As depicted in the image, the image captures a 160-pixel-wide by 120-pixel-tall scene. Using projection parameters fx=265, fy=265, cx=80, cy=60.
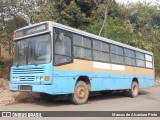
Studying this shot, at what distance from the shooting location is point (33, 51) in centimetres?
1020

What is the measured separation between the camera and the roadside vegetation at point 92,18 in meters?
18.3

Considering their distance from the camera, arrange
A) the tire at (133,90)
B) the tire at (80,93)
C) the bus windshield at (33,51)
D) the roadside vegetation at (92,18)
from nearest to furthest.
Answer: the bus windshield at (33,51) → the tire at (80,93) → the tire at (133,90) → the roadside vegetation at (92,18)

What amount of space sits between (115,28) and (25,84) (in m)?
14.5

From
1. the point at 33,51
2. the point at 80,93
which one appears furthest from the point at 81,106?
the point at 33,51

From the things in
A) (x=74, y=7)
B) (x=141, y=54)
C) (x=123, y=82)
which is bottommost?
(x=123, y=82)

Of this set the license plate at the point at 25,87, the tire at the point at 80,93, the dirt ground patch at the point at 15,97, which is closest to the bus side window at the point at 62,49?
the tire at the point at 80,93

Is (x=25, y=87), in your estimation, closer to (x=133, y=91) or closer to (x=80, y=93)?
(x=80, y=93)

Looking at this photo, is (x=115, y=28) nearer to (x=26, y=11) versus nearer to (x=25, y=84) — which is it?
(x=26, y=11)

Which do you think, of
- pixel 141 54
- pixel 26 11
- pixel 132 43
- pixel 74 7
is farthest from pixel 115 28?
pixel 26 11

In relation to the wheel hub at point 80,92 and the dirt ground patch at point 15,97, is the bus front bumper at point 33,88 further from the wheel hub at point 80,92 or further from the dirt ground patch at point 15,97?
the wheel hub at point 80,92

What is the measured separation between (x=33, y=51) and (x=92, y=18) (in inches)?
625

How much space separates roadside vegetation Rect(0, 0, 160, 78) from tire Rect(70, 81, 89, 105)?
8464 mm

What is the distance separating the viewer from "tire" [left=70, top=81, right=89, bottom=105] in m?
10.6

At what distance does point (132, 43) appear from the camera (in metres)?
24.8
